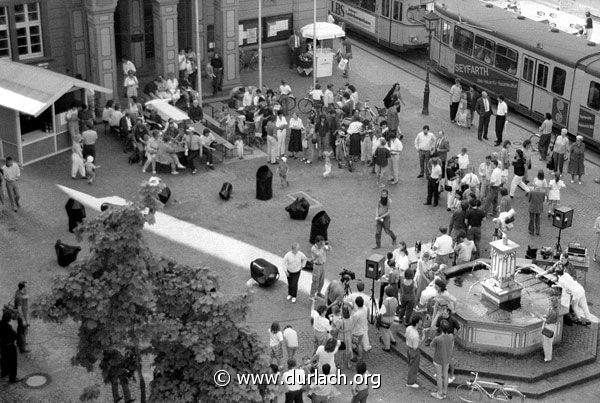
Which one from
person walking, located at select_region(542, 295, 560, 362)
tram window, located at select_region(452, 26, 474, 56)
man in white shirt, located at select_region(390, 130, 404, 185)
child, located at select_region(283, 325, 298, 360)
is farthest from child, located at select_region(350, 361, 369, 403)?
tram window, located at select_region(452, 26, 474, 56)

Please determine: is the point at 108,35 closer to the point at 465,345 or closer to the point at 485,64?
the point at 485,64

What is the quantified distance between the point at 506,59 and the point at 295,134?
356 inches

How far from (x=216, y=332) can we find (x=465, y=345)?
7.93 m

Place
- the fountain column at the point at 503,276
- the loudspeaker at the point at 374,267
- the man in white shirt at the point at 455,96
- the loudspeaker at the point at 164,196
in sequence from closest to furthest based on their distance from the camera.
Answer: the fountain column at the point at 503,276, the loudspeaker at the point at 374,267, the loudspeaker at the point at 164,196, the man in white shirt at the point at 455,96

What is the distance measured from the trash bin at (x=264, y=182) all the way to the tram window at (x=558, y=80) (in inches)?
420

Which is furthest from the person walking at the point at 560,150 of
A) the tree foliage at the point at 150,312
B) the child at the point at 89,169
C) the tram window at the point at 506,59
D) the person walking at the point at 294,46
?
the tree foliage at the point at 150,312

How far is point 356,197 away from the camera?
31188 millimetres

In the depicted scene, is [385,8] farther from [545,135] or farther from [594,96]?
[545,135]

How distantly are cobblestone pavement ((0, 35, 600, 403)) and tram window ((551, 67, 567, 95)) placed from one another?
1.80m

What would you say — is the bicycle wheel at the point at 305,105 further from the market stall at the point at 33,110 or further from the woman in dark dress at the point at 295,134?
the market stall at the point at 33,110

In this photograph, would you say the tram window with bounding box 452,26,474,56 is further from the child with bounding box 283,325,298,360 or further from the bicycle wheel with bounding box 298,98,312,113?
the child with bounding box 283,325,298,360

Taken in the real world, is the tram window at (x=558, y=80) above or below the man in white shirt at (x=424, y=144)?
above

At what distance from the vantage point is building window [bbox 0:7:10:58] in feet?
117

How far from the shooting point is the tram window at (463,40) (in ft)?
131
